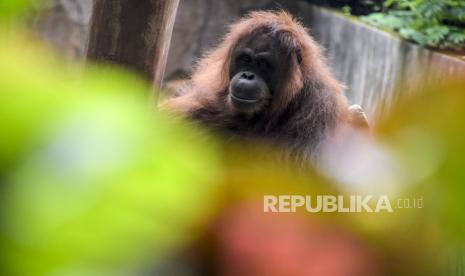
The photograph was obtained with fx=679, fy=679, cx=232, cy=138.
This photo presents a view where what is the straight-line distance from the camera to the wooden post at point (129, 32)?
2926 millimetres

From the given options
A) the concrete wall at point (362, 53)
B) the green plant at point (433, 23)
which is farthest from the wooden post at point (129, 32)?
the green plant at point (433, 23)

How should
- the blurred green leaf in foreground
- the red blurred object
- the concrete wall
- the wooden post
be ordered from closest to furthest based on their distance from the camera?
the blurred green leaf in foreground
the red blurred object
the wooden post
the concrete wall

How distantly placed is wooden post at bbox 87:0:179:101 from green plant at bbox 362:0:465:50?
2653 millimetres

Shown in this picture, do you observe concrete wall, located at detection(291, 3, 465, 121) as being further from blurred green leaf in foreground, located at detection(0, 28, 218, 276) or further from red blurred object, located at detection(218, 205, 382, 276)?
blurred green leaf in foreground, located at detection(0, 28, 218, 276)

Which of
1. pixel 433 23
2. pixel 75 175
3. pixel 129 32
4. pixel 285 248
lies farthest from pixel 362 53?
pixel 75 175

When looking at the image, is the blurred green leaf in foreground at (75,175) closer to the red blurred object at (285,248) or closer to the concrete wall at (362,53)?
the red blurred object at (285,248)

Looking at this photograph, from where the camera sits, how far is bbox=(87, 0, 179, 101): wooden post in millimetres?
2926

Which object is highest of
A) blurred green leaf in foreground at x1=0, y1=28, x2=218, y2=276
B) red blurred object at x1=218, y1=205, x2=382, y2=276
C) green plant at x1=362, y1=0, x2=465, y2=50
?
green plant at x1=362, y1=0, x2=465, y2=50

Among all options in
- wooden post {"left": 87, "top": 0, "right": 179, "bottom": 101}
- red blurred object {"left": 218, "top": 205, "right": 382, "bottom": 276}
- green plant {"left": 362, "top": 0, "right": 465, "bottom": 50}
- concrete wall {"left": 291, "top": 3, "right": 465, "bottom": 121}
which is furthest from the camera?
concrete wall {"left": 291, "top": 3, "right": 465, "bottom": 121}

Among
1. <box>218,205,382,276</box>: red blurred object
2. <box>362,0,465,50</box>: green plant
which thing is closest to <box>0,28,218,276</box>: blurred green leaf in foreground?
<box>218,205,382,276</box>: red blurred object

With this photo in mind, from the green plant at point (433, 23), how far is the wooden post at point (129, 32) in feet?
8.70

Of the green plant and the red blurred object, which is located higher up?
the green plant

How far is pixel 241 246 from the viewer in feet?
1.35

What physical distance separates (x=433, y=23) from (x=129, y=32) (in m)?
3.25
